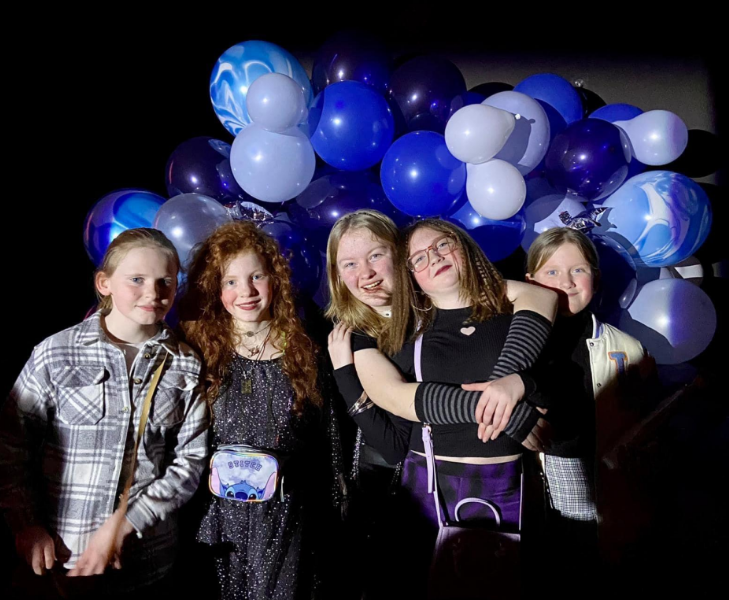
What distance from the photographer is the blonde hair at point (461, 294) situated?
69.4 inches

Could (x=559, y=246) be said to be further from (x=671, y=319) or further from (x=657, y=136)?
(x=657, y=136)

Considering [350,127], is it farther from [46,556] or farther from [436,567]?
[46,556]

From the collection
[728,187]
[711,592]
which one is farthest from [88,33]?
[711,592]

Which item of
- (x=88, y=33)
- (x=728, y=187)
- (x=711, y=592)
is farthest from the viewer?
(x=728, y=187)

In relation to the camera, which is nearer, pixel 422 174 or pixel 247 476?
pixel 247 476

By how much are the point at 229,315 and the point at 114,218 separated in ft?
2.72

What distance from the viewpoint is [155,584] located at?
5.42 ft

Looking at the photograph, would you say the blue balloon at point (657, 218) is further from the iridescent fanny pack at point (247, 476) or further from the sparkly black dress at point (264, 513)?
the iridescent fanny pack at point (247, 476)

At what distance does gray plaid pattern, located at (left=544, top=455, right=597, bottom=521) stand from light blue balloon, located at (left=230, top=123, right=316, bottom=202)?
1.59 meters

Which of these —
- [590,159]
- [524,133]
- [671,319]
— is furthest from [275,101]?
[671,319]

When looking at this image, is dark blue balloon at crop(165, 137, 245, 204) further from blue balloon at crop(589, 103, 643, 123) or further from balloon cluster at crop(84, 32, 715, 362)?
blue balloon at crop(589, 103, 643, 123)

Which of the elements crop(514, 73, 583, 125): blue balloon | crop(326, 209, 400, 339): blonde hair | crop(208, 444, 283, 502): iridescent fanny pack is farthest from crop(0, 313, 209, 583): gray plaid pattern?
crop(514, 73, 583, 125): blue balloon

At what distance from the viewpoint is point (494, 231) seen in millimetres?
2363

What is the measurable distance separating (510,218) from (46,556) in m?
2.19
